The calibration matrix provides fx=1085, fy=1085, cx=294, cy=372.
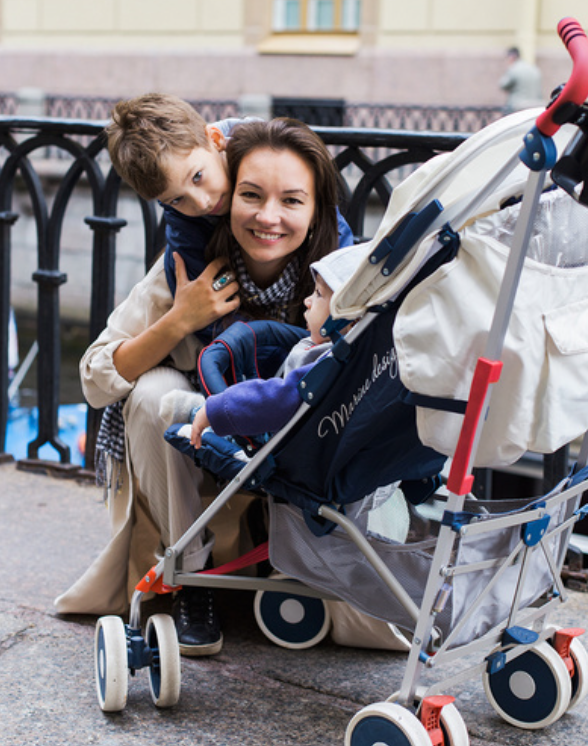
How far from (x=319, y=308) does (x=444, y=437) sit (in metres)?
0.52

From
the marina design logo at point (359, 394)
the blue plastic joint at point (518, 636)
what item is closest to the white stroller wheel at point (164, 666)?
the marina design logo at point (359, 394)

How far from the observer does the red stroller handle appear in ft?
5.91

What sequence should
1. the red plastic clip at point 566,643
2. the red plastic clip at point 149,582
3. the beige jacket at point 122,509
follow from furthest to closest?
1. the beige jacket at point 122,509
2. the red plastic clip at point 149,582
3. the red plastic clip at point 566,643

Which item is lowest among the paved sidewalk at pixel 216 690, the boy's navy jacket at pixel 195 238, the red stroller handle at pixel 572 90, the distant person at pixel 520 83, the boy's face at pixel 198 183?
the paved sidewalk at pixel 216 690

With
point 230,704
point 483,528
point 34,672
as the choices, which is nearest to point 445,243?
point 483,528

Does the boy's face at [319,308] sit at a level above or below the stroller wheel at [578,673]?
above

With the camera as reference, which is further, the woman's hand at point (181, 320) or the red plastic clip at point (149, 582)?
the woman's hand at point (181, 320)

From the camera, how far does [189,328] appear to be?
9.47 feet

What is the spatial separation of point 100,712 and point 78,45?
746 inches

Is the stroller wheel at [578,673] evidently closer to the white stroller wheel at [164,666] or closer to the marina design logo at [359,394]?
the marina design logo at [359,394]

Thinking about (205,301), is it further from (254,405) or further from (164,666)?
(164,666)

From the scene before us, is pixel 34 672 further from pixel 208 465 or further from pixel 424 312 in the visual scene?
pixel 424 312

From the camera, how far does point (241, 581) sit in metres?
2.61

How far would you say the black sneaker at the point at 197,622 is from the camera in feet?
9.44
